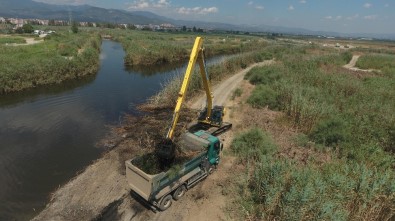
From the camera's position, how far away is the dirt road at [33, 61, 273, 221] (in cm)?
1218

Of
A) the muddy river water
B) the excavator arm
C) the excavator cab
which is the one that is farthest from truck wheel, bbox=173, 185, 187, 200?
the excavator cab

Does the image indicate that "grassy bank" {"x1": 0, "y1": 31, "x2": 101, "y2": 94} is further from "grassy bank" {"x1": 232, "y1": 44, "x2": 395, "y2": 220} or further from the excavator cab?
"grassy bank" {"x1": 232, "y1": 44, "x2": 395, "y2": 220}

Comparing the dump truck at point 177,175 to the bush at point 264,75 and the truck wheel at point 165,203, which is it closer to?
the truck wheel at point 165,203

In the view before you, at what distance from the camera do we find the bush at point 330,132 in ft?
56.7

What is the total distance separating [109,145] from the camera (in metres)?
19.3

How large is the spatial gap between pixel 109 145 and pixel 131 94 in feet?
48.5

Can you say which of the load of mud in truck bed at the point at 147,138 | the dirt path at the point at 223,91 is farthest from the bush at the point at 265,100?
the load of mud in truck bed at the point at 147,138

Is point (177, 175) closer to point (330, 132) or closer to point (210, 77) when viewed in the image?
point (330, 132)

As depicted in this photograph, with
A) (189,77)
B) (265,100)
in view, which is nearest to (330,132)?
(265,100)

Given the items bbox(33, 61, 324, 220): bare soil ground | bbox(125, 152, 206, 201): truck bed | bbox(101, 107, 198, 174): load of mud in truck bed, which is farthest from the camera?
bbox(101, 107, 198, 174): load of mud in truck bed

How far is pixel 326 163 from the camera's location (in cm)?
1444

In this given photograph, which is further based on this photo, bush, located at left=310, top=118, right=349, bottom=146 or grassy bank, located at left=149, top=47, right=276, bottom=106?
grassy bank, located at left=149, top=47, right=276, bottom=106

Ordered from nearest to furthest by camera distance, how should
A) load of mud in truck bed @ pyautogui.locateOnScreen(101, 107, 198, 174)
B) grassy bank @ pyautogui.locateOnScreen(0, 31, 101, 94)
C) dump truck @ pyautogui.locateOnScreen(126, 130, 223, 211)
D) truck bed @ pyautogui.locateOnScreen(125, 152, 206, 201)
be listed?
truck bed @ pyautogui.locateOnScreen(125, 152, 206, 201), dump truck @ pyautogui.locateOnScreen(126, 130, 223, 211), load of mud in truck bed @ pyautogui.locateOnScreen(101, 107, 198, 174), grassy bank @ pyautogui.locateOnScreen(0, 31, 101, 94)

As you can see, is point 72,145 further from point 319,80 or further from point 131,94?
point 319,80
